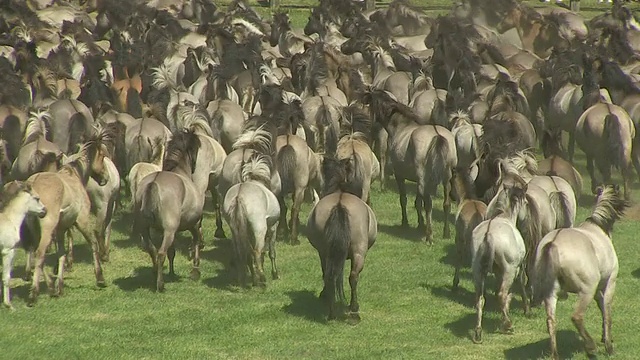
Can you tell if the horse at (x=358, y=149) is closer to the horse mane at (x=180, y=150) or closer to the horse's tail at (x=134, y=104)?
the horse mane at (x=180, y=150)

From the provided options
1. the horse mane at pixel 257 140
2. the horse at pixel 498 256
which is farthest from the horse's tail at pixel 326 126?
the horse at pixel 498 256

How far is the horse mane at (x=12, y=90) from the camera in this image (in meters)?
21.4

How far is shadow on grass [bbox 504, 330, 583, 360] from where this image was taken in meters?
13.8

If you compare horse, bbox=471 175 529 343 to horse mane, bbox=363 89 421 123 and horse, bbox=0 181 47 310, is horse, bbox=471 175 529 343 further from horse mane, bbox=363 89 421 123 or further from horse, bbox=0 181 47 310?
horse mane, bbox=363 89 421 123

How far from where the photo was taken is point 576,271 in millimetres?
12906

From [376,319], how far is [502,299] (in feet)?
6.26

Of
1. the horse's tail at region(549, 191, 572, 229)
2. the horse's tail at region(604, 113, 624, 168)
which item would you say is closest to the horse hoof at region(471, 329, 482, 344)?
the horse's tail at region(549, 191, 572, 229)

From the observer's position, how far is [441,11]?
Answer: 4072 cm

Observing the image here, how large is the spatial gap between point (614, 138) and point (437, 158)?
12.4 feet

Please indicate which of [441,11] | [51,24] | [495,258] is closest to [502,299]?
[495,258]

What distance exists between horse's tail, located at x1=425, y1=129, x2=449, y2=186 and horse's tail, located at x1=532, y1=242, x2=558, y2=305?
6.18 meters

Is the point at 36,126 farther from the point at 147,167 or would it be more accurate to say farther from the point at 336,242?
the point at 336,242

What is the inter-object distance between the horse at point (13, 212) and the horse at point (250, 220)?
252cm

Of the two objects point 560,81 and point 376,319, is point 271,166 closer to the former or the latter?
point 376,319
